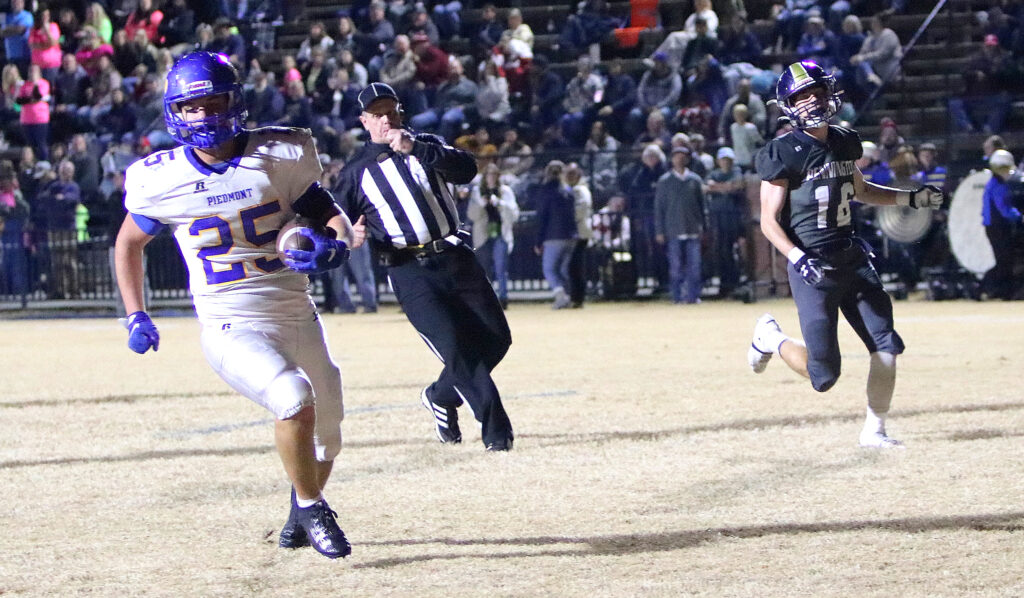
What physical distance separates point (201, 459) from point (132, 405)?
2.86m

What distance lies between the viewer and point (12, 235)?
22688 millimetres

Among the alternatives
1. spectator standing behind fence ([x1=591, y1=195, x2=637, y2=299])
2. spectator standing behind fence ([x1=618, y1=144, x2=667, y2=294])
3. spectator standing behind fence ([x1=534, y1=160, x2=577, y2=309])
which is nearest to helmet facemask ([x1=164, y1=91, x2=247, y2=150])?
spectator standing behind fence ([x1=534, y1=160, x2=577, y2=309])

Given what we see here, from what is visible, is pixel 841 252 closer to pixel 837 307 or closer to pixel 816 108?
pixel 837 307

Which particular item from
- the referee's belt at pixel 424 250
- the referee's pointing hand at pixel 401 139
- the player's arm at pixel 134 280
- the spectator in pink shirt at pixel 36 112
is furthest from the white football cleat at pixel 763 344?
the spectator in pink shirt at pixel 36 112

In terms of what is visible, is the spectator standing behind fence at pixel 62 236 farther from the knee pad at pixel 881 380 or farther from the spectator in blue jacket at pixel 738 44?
the knee pad at pixel 881 380

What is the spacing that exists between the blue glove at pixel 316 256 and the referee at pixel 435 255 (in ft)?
8.43

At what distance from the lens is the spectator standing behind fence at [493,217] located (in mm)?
19594

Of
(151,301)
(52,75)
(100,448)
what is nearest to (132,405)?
(100,448)

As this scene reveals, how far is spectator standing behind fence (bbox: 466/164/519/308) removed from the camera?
19.6 metres

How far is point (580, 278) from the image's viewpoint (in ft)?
66.5

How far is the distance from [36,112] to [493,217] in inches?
370

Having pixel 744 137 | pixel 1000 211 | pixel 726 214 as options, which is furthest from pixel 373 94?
pixel 744 137

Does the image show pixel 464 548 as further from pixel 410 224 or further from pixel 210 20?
pixel 210 20

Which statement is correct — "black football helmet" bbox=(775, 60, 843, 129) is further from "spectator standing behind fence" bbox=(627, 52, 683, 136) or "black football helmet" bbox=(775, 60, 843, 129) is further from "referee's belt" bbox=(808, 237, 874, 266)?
"spectator standing behind fence" bbox=(627, 52, 683, 136)
